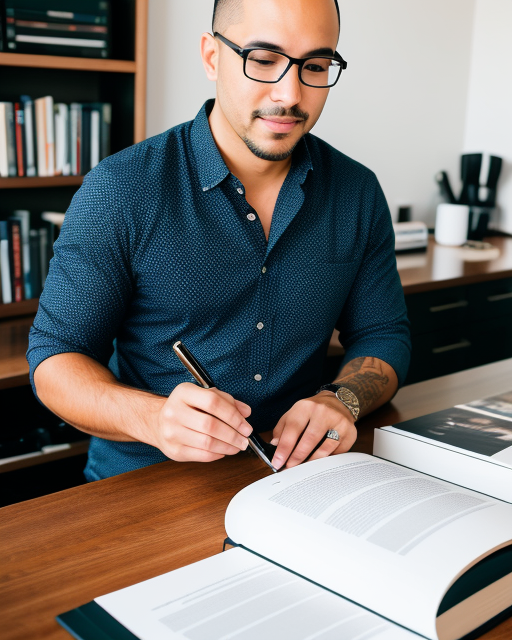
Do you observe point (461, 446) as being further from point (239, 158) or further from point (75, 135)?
point (75, 135)

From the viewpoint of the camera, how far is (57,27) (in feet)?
6.71

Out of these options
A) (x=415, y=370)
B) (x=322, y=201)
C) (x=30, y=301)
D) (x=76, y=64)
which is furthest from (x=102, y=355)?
(x=415, y=370)

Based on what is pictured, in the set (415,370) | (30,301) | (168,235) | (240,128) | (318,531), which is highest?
Answer: (240,128)

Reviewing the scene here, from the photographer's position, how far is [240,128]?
1304 mm

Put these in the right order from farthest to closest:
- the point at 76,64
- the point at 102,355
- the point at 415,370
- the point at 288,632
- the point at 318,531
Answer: the point at 415,370
the point at 76,64
the point at 102,355
the point at 318,531
the point at 288,632

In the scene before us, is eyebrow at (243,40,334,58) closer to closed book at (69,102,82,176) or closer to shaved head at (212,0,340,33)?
shaved head at (212,0,340,33)

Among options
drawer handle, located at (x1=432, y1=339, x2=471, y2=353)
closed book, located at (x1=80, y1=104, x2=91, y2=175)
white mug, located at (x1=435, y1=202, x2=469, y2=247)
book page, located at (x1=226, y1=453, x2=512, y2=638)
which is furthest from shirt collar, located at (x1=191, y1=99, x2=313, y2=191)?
white mug, located at (x1=435, y1=202, x2=469, y2=247)

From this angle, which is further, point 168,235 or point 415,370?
point 415,370

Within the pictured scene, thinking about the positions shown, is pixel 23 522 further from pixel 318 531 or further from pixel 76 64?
pixel 76 64

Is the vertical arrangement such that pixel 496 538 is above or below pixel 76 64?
below

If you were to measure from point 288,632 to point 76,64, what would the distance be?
1.84 metres

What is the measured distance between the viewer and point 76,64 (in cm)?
210

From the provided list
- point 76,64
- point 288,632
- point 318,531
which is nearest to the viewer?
point 288,632

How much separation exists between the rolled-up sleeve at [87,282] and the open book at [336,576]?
477mm
